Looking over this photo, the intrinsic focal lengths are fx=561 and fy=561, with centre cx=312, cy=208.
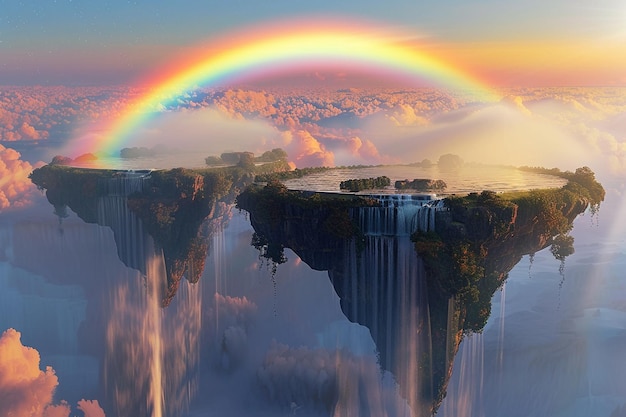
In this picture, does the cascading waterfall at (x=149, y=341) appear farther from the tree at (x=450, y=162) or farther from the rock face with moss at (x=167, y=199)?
the tree at (x=450, y=162)

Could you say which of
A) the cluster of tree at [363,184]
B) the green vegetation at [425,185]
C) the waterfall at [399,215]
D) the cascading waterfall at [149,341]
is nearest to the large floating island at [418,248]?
the waterfall at [399,215]

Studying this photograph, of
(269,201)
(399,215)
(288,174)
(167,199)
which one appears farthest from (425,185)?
(167,199)

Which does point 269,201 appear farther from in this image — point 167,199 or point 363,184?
point 167,199

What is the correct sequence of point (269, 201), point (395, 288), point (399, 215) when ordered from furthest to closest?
point (269, 201) → point (395, 288) → point (399, 215)

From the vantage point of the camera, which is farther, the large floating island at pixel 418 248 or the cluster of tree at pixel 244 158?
the cluster of tree at pixel 244 158

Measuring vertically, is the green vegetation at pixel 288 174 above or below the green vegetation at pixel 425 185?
above

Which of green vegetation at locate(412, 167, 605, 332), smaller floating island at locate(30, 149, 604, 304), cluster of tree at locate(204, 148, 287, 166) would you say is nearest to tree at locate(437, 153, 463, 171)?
smaller floating island at locate(30, 149, 604, 304)
